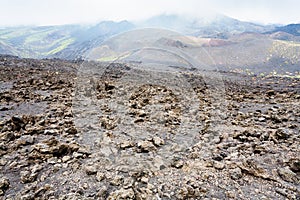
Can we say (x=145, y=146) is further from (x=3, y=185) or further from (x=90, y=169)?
(x=3, y=185)

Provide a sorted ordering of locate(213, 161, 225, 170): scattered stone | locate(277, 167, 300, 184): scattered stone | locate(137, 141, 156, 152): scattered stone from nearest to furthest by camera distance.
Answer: locate(277, 167, 300, 184): scattered stone
locate(213, 161, 225, 170): scattered stone
locate(137, 141, 156, 152): scattered stone

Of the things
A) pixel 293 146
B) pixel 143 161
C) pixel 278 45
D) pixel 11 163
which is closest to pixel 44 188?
pixel 11 163

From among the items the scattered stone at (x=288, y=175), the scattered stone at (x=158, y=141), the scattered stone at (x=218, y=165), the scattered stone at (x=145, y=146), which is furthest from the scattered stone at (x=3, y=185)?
the scattered stone at (x=288, y=175)

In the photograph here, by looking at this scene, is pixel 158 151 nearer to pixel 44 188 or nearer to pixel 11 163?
pixel 44 188

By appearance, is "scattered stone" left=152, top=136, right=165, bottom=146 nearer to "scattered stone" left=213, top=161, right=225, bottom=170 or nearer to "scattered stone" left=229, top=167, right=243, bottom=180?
"scattered stone" left=213, top=161, right=225, bottom=170

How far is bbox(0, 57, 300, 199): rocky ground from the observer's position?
104 inches

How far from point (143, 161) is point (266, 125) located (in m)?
3.06

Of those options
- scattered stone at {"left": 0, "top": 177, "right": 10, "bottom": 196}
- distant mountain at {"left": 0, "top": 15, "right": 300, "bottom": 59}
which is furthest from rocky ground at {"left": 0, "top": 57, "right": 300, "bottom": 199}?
distant mountain at {"left": 0, "top": 15, "right": 300, "bottom": 59}

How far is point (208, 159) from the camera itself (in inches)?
132

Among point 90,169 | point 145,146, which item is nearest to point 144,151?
point 145,146

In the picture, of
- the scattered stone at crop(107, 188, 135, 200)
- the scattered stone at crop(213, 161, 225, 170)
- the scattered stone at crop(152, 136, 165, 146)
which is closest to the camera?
the scattered stone at crop(107, 188, 135, 200)

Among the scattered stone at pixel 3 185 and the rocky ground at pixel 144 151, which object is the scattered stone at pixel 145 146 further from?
the scattered stone at pixel 3 185

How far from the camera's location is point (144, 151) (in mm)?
3553

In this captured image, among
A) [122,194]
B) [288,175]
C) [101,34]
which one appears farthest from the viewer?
[101,34]
